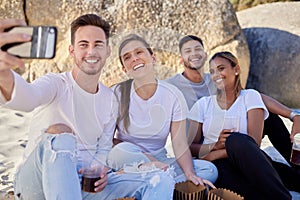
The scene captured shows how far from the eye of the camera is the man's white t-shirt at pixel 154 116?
87.7 inches

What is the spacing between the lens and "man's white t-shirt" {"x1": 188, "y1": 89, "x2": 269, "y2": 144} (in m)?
2.59

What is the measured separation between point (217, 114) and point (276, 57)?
304 centimetres

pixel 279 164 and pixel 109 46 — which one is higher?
pixel 109 46

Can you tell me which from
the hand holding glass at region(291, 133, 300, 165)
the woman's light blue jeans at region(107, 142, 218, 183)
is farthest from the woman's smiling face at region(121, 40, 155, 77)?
the hand holding glass at region(291, 133, 300, 165)

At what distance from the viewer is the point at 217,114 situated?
8.58ft

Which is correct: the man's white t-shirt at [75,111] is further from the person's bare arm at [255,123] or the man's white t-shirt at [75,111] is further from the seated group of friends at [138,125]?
the person's bare arm at [255,123]

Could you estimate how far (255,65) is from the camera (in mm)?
5504

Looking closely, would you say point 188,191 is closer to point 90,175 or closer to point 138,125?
point 138,125

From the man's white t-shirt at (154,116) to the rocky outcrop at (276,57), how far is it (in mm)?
3248

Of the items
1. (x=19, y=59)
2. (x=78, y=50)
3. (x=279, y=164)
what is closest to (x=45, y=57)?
(x=19, y=59)

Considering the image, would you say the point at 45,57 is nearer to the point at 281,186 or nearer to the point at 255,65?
the point at 281,186

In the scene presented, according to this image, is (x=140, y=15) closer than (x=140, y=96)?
No

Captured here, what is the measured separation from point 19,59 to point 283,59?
14.2 feet

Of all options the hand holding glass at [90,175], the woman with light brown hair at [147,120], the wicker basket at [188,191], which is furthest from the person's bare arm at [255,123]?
the hand holding glass at [90,175]
